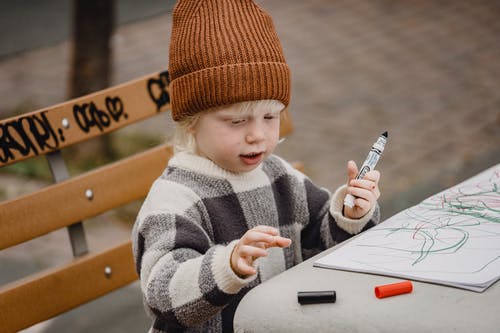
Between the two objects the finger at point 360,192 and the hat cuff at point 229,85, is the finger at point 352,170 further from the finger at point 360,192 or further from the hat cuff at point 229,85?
the hat cuff at point 229,85

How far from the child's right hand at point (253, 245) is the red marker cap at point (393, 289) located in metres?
0.20

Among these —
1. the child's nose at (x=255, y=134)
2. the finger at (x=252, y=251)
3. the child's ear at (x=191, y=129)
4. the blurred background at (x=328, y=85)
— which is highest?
the child's nose at (x=255, y=134)

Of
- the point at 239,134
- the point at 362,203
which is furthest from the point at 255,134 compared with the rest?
the point at 362,203

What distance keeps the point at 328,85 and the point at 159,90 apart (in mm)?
4366

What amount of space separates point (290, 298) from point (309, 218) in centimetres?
72

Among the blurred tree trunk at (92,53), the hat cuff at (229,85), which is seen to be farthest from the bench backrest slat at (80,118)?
the blurred tree trunk at (92,53)

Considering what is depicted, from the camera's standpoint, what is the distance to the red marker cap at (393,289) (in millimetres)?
1315

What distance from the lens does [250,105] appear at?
Answer: 1.78 metres

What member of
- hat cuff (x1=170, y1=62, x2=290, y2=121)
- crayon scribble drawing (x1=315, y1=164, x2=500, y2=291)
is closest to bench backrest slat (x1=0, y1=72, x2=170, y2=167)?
hat cuff (x1=170, y1=62, x2=290, y2=121)

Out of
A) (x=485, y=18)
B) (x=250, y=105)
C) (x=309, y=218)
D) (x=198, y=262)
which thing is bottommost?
(x=485, y=18)

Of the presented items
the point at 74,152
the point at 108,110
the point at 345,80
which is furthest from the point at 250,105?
the point at 345,80

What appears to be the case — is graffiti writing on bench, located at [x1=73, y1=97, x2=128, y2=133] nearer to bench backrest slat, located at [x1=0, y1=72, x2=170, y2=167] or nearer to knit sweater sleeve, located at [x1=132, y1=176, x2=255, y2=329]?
bench backrest slat, located at [x1=0, y1=72, x2=170, y2=167]

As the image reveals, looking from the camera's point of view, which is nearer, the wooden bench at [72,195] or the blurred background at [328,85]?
the wooden bench at [72,195]

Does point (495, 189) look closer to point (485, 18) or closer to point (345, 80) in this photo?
point (345, 80)
